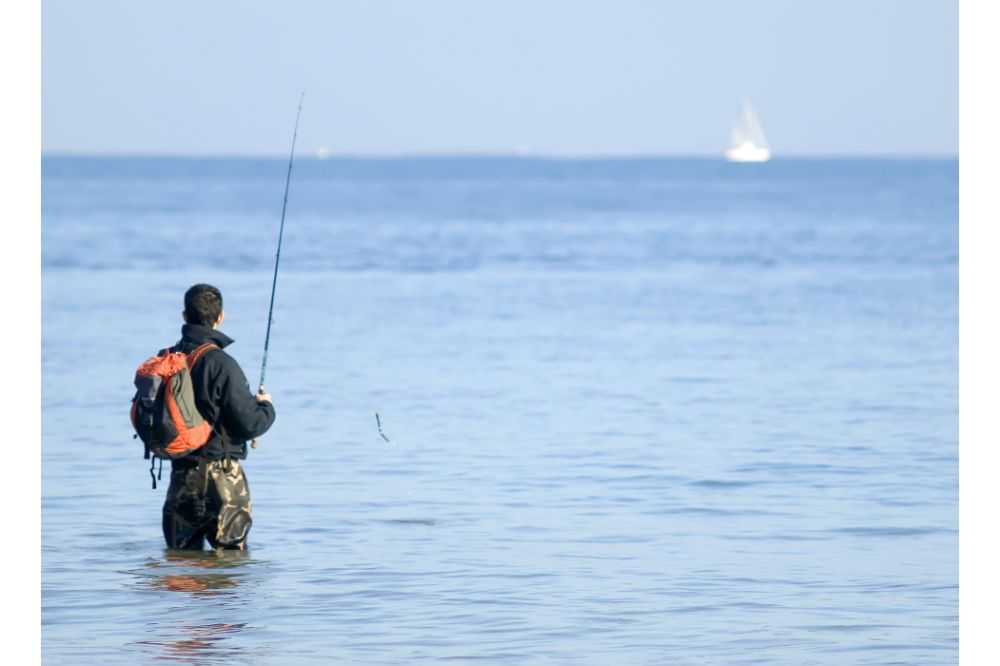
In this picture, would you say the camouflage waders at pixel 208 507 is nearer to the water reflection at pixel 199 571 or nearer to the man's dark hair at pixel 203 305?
the water reflection at pixel 199 571

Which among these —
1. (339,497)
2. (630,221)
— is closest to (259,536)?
(339,497)

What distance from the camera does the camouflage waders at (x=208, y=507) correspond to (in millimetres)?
7812

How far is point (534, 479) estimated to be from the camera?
10664mm

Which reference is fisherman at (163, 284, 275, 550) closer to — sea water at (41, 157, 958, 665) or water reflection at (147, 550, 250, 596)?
water reflection at (147, 550, 250, 596)

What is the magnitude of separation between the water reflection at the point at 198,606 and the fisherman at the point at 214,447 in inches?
3.7

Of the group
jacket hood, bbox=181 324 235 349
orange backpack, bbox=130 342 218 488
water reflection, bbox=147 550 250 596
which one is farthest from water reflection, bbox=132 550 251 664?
jacket hood, bbox=181 324 235 349

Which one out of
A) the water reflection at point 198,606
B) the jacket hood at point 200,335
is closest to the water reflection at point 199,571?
the water reflection at point 198,606

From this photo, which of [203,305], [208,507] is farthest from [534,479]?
[203,305]

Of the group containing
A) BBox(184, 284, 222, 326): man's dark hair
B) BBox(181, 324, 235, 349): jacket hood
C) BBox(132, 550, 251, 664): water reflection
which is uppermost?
BBox(184, 284, 222, 326): man's dark hair

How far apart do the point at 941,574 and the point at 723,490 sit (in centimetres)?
238

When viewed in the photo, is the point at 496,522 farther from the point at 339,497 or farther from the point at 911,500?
the point at 911,500

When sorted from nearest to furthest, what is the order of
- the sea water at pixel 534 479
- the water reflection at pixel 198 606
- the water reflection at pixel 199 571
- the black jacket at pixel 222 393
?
the water reflection at pixel 198 606 → the sea water at pixel 534 479 → the black jacket at pixel 222 393 → the water reflection at pixel 199 571

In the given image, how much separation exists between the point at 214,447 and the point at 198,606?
737 mm

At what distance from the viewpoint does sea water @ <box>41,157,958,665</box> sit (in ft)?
23.3
